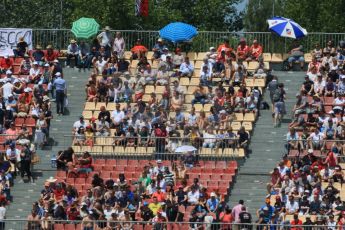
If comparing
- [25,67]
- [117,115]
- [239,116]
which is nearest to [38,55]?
[25,67]

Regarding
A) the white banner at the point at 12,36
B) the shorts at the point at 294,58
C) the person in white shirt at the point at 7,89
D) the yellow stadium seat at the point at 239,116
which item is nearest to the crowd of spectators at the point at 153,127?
the yellow stadium seat at the point at 239,116

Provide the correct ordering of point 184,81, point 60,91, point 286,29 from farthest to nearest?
point 286,29
point 184,81
point 60,91

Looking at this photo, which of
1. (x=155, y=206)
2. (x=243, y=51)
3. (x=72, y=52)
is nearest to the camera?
(x=155, y=206)

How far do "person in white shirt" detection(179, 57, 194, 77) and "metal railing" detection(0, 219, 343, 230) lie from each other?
11.4m

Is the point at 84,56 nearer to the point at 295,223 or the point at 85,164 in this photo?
the point at 85,164

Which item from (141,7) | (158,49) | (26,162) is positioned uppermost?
(141,7)

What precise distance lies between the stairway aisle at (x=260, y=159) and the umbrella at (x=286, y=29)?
232 centimetres

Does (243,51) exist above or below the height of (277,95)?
above

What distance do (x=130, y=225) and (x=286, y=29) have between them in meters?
14.7

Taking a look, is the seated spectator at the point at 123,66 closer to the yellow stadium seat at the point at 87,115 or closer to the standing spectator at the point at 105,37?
the standing spectator at the point at 105,37

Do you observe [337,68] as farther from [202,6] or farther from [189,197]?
[202,6]

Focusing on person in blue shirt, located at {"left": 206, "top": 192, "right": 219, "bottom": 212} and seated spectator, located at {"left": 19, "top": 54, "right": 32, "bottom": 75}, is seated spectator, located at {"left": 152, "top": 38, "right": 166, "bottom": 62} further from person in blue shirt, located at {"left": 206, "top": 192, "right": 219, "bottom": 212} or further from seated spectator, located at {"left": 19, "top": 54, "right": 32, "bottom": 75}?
person in blue shirt, located at {"left": 206, "top": 192, "right": 219, "bottom": 212}

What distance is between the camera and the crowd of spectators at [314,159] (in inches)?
2712

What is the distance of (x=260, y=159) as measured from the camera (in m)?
74.3
